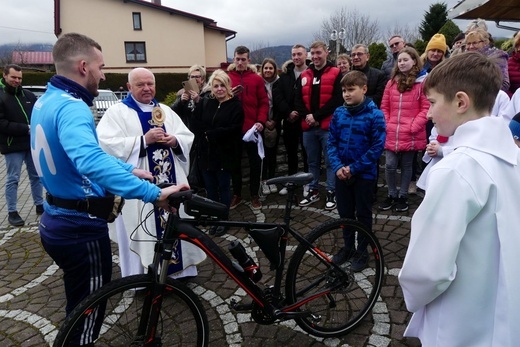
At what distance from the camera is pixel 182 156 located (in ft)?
12.1

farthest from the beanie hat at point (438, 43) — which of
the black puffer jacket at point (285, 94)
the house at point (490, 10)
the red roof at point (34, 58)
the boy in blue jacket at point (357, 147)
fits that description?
the red roof at point (34, 58)

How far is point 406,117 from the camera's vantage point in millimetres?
4914

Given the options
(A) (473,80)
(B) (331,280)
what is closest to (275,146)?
(B) (331,280)

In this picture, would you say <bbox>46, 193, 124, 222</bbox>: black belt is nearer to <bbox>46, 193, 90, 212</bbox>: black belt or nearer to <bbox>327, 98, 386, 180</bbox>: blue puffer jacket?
<bbox>46, 193, 90, 212</bbox>: black belt

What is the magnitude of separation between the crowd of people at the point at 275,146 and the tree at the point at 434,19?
1113 inches

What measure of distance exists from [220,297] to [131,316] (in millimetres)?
1336

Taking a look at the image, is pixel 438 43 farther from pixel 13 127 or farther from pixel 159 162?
pixel 13 127

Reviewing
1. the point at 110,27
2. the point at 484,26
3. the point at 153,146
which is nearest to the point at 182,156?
the point at 153,146

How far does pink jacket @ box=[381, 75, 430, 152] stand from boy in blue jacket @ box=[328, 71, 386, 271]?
1.44 m

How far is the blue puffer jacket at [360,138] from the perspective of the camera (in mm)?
3557

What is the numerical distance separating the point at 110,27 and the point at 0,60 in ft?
101

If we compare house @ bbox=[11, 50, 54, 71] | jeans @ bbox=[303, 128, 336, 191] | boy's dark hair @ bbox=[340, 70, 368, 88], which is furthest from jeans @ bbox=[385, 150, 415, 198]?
house @ bbox=[11, 50, 54, 71]

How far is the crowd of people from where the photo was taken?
4.49 feet

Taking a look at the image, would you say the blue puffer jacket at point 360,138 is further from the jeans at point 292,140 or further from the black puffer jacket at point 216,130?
the jeans at point 292,140
